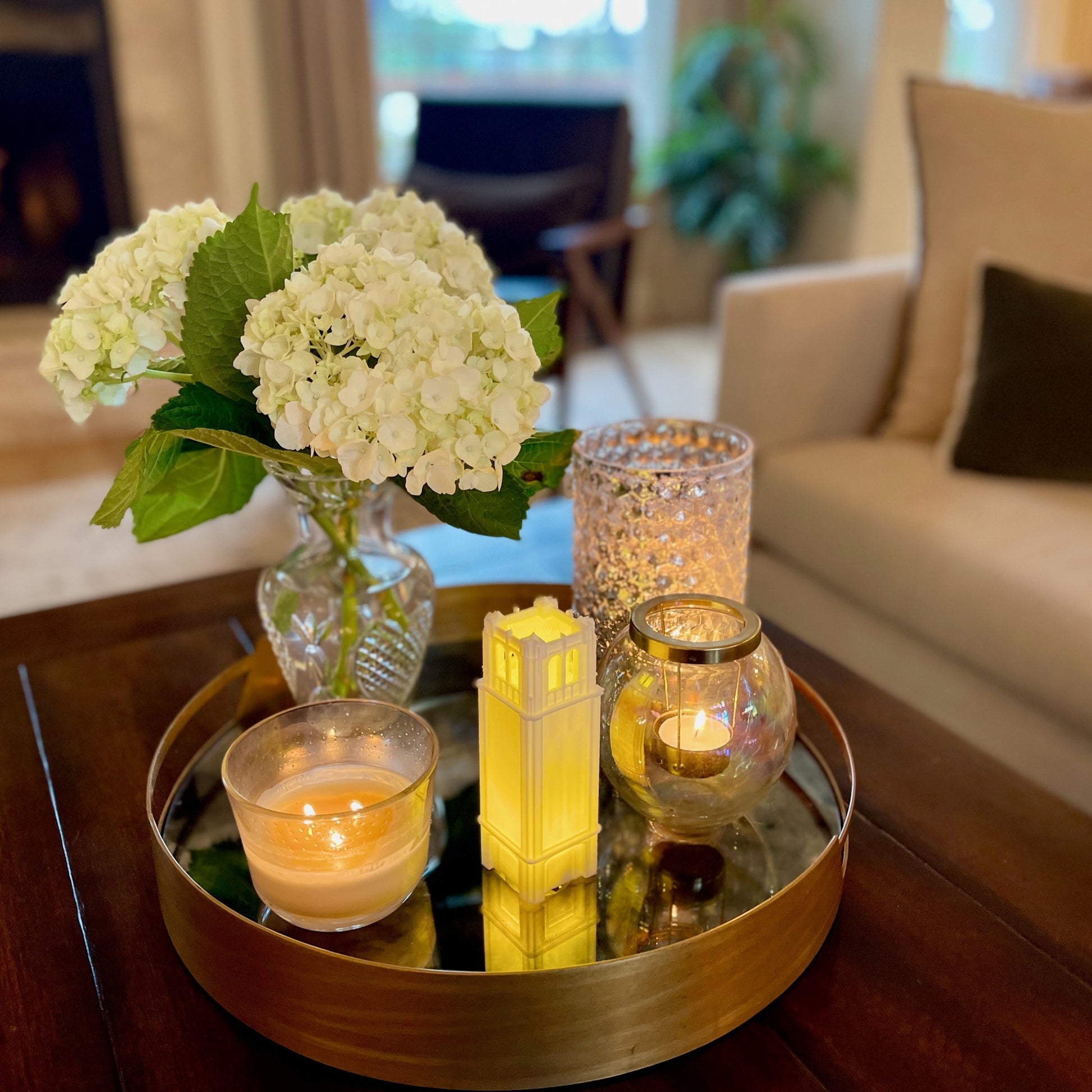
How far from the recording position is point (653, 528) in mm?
840

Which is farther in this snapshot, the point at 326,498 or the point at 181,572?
the point at 181,572

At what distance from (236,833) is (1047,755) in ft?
3.26

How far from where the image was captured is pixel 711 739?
27.6 inches

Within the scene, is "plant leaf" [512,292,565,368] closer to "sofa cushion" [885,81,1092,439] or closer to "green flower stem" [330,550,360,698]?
"green flower stem" [330,550,360,698]

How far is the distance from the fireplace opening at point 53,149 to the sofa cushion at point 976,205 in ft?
8.27

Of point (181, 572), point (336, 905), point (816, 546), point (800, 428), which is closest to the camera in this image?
point (336, 905)

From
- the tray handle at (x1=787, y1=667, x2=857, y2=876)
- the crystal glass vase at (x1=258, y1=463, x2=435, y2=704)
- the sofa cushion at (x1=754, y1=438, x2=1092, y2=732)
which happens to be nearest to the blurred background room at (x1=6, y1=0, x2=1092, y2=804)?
the sofa cushion at (x1=754, y1=438, x2=1092, y2=732)

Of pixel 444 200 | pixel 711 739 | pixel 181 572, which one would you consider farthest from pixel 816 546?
pixel 444 200

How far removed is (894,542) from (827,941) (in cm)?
86

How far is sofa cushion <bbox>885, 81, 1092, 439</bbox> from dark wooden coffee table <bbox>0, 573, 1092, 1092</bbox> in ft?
2.98

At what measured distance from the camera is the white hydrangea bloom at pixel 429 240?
769mm

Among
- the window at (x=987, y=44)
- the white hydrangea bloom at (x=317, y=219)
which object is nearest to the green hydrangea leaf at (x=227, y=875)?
the white hydrangea bloom at (x=317, y=219)

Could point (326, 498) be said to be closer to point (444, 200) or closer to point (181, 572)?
point (181, 572)

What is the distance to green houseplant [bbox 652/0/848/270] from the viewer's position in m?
4.00
